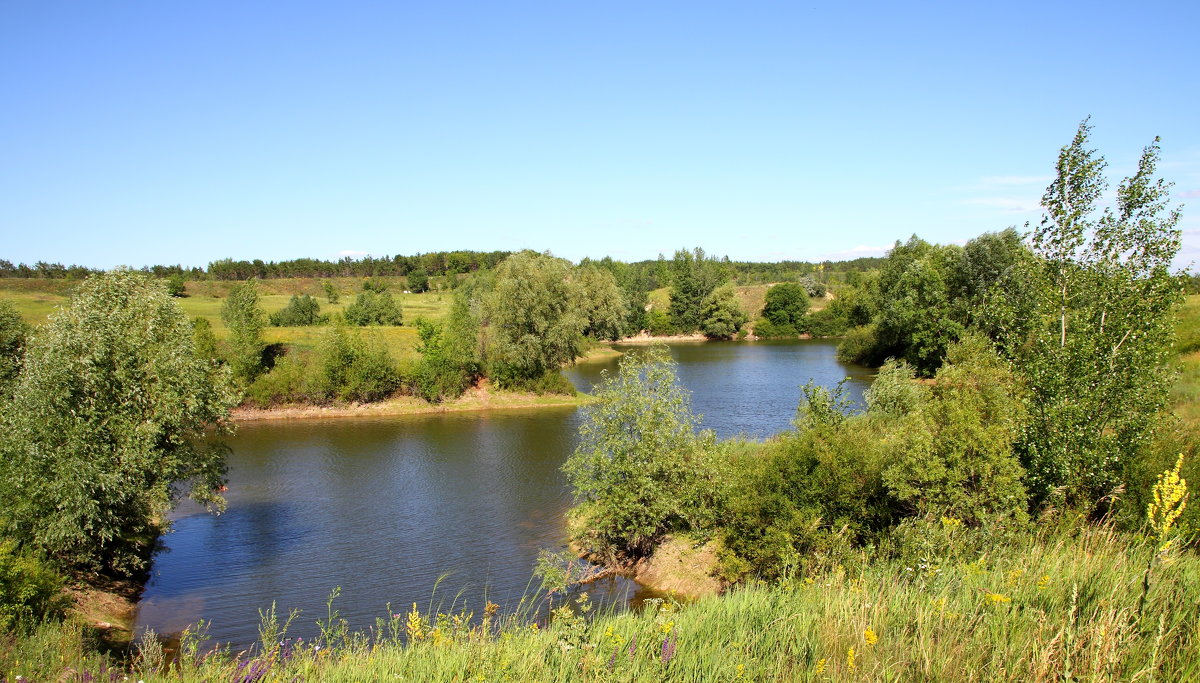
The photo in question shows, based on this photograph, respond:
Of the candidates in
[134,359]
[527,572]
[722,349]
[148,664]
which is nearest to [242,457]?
[134,359]

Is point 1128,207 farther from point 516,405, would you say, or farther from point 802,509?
point 516,405

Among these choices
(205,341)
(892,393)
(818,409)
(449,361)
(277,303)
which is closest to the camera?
(818,409)

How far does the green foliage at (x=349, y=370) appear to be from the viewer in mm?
48375

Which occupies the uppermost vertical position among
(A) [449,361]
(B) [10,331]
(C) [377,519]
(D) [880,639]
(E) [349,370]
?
(B) [10,331]

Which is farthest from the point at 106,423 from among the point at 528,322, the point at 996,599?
the point at 528,322

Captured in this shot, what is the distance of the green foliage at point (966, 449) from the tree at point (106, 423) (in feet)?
62.1

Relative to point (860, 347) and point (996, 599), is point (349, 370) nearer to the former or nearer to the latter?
point (996, 599)

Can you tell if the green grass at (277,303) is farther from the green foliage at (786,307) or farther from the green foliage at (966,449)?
the green foliage at (786,307)

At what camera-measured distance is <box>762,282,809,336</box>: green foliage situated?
10148cm

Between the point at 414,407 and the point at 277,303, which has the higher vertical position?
the point at 277,303

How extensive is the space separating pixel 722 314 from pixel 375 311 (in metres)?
47.4

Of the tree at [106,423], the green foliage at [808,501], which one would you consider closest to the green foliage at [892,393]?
the green foliage at [808,501]

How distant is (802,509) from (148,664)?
14441 millimetres

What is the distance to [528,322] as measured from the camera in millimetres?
50938
